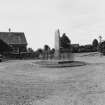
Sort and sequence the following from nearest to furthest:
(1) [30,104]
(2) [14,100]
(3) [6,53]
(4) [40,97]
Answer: (1) [30,104]
(2) [14,100]
(4) [40,97]
(3) [6,53]

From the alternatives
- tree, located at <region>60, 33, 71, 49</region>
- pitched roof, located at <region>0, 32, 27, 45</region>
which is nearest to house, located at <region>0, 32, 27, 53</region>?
pitched roof, located at <region>0, 32, 27, 45</region>

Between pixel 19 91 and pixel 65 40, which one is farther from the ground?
pixel 65 40

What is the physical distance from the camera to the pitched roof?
50719mm

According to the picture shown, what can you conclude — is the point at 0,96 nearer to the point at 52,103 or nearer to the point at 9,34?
the point at 52,103

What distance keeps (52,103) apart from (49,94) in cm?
133

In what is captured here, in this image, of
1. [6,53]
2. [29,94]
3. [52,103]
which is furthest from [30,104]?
[6,53]

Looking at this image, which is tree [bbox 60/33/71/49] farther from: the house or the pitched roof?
the house

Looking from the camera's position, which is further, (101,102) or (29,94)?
(29,94)

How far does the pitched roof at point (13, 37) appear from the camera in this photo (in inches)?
1997

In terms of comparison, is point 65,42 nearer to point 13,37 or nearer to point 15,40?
point 13,37

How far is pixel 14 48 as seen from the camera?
50094 millimetres

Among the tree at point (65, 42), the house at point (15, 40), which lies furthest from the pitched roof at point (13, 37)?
the tree at point (65, 42)

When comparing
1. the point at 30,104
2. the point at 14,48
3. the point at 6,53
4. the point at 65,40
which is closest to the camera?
the point at 30,104

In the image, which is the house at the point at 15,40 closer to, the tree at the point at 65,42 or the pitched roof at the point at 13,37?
the pitched roof at the point at 13,37
